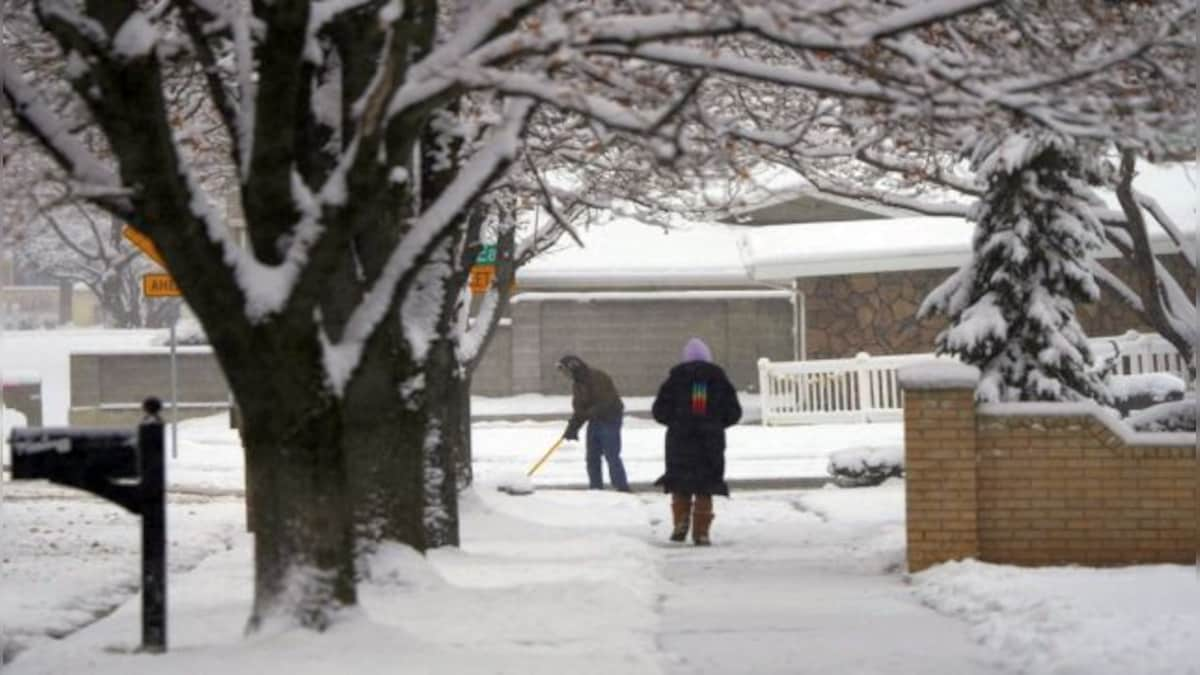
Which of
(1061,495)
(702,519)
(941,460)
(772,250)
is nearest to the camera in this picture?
(941,460)

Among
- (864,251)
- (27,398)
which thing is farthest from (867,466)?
(27,398)

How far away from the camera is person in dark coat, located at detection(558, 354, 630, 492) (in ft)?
76.5

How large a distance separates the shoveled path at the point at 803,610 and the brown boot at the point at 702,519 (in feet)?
0.42

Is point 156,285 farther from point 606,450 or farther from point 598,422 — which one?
point 606,450

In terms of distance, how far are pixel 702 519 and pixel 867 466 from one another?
5.54 metres

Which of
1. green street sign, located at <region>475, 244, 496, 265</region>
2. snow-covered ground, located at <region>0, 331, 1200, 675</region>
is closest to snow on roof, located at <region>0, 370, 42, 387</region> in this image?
snow-covered ground, located at <region>0, 331, 1200, 675</region>

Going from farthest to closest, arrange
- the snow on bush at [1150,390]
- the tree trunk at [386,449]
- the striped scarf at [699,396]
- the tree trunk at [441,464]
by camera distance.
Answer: the snow on bush at [1150,390], the striped scarf at [699,396], the tree trunk at [441,464], the tree trunk at [386,449]

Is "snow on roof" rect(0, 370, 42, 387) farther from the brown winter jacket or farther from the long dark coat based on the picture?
the long dark coat

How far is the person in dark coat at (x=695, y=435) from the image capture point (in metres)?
17.0

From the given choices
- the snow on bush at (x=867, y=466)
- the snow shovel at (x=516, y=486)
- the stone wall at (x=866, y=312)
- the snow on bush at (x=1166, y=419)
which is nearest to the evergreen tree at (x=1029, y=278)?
the snow on bush at (x=1166, y=419)

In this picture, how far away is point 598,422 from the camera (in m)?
23.3

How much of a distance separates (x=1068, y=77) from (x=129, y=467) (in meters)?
4.56

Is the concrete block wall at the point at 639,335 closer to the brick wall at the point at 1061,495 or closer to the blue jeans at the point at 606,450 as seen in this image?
the blue jeans at the point at 606,450

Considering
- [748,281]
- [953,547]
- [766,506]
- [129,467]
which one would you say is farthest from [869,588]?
[748,281]
